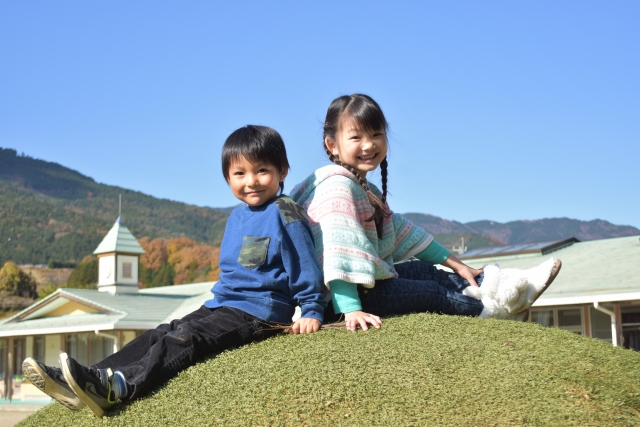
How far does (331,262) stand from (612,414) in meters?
1.46

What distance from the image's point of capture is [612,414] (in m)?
3.10

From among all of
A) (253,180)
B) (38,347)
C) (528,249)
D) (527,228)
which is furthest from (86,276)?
(527,228)

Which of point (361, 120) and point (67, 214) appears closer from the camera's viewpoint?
point (361, 120)

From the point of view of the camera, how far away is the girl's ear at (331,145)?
4.45 m

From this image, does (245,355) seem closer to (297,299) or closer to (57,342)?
(297,299)

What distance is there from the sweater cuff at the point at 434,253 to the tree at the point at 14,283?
185 feet

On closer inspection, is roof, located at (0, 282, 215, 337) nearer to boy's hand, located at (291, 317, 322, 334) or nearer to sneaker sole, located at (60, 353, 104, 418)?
boy's hand, located at (291, 317, 322, 334)

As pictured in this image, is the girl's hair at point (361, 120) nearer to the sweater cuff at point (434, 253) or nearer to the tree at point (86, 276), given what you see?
the sweater cuff at point (434, 253)

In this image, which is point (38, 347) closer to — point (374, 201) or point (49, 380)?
point (374, 201)

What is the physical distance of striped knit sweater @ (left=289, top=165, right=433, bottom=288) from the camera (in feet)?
12.6

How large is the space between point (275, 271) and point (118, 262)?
79.2 feet

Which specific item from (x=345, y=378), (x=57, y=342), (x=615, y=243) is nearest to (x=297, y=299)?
(x=345, y=378)

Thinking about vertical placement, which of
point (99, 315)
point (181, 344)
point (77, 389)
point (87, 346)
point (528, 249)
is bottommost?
point (87, 346)

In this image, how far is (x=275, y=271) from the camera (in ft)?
12.4
